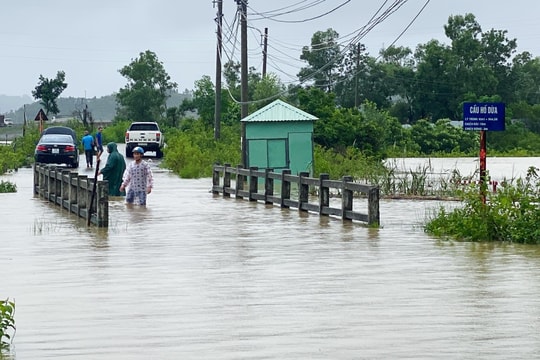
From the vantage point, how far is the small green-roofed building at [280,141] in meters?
37.7

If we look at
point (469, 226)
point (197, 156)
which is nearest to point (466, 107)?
point (469, 226)

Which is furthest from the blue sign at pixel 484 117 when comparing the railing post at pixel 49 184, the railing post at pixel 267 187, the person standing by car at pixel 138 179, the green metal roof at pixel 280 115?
the green metal roof at pixel 280 115

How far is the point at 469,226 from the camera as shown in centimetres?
2194

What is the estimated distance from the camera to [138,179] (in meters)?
29.5

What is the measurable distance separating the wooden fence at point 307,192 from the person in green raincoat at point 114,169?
3.28m

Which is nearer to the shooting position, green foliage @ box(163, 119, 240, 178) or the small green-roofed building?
the small green-roofed building

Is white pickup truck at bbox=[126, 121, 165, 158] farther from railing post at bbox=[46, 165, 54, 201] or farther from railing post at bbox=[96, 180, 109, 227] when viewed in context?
railing post at bbox=[96, 180, 109, 227]

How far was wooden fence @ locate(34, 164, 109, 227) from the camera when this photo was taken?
24.3 meters

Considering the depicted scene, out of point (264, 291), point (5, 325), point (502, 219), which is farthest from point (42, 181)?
point (5, 325)

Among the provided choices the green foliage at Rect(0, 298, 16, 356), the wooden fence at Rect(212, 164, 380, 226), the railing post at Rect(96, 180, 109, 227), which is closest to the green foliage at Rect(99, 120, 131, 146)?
the wooden fence at Rect(212, 164, 380, 226)

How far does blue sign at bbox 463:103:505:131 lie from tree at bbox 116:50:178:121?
85.7m

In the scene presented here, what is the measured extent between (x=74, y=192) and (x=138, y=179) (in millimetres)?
1642

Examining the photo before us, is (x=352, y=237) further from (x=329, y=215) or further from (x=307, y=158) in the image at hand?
(x=307, y=158)

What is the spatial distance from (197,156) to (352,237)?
2955 centimetres
